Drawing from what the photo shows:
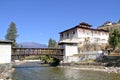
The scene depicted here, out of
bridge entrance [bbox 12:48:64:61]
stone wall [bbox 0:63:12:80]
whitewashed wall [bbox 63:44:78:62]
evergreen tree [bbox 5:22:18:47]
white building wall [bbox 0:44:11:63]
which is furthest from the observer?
evergreen tree [bbox 5:22:18:47]

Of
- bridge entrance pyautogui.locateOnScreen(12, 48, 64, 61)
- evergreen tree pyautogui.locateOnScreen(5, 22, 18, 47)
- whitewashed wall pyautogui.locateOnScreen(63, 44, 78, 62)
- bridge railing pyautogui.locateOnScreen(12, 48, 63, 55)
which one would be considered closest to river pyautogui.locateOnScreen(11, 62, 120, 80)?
bridge entrance pyautogui.locateOnScreen(12, 48, 64, 61)

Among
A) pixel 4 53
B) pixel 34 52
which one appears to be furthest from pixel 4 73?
pixel 34 52

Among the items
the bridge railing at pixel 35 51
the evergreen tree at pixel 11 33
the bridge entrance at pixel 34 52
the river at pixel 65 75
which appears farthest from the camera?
the evergreen tree at pixel 11 33

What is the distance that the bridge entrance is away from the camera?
65.3 meters

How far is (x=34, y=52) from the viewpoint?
68.9 m

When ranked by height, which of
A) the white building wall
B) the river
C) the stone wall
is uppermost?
the white building wall

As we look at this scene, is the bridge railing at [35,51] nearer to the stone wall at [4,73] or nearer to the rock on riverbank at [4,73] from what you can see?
the rock on riverbank at [4,73]

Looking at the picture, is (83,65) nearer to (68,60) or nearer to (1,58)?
(68,60)

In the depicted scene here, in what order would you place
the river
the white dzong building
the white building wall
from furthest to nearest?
1. the white dzong building
2. the white building wall
3. the river

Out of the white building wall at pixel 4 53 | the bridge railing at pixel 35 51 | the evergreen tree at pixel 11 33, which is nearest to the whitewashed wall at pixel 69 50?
the bridge railing at pixel 35 51

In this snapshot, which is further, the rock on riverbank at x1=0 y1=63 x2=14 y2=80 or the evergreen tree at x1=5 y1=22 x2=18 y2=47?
the evergreen tree at x1=5 y1=22 x2=18 y2=47

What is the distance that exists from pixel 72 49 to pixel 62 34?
1208 inches

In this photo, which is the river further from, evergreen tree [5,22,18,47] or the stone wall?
evergreen tree [5,22,18,47]

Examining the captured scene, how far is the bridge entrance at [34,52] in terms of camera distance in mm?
65312
